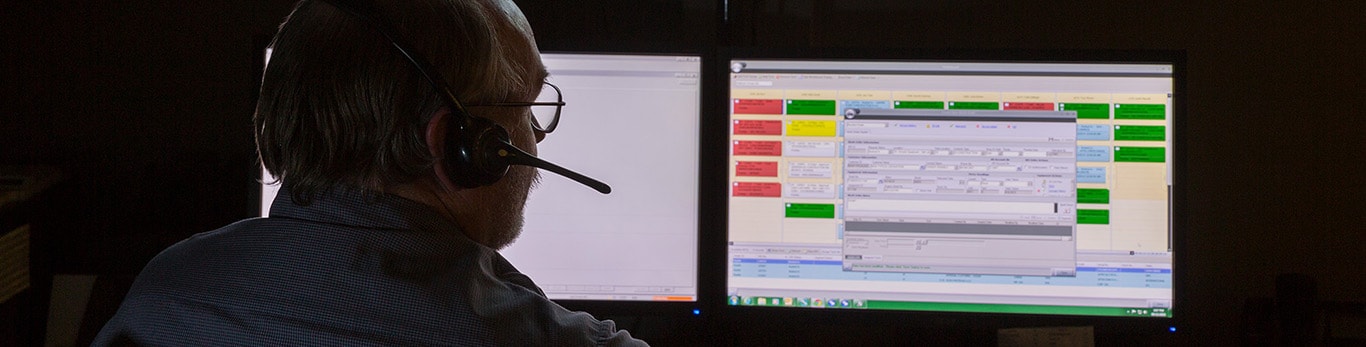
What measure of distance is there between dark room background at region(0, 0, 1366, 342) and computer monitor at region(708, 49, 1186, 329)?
0.34 feet

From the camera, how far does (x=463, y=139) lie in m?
0.60

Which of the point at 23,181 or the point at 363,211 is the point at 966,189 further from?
the point at 23,181

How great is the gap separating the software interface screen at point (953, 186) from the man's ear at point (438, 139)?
17.6 inches

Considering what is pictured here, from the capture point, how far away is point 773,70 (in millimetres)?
1014

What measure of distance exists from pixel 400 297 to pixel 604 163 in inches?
20.0

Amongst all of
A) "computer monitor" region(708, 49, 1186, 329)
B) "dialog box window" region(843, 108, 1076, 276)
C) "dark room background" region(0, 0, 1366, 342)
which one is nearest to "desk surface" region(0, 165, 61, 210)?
"dark room background" region(0, 0, 1366, 342)

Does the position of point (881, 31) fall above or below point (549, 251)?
above

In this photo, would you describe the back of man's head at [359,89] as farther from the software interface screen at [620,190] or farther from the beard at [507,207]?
the software interface screen at [620,190]

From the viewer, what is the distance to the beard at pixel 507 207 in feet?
2.40

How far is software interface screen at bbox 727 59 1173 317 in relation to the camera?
0.99 meters

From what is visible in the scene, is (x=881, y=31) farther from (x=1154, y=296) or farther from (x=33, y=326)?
(x=33, y=326)

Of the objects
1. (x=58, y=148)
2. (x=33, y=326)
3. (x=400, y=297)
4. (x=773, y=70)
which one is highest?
(x=773, y=70)

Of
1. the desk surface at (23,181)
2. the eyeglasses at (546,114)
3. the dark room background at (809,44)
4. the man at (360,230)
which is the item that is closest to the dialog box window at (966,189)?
the dark room background at (809,44)

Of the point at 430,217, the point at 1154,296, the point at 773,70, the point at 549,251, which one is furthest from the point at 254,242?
the point at 1154,296
